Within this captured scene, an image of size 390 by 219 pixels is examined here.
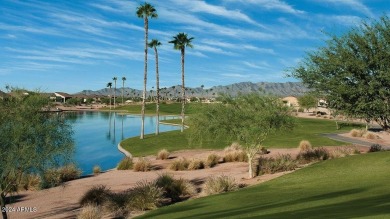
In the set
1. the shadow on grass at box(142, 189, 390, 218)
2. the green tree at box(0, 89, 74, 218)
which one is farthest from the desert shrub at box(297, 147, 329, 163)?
the green tree at box(0, 89, 74, 218)

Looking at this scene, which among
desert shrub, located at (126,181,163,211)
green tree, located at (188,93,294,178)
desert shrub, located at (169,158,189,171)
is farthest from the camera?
desert shrub, located at (169,158,189,171)

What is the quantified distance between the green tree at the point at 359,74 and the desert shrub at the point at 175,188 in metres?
11.5

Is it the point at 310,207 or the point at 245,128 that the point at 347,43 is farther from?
the point at 310,207

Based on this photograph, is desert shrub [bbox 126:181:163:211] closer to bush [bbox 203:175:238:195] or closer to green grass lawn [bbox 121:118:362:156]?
bush [bbox 203:175:238:195]

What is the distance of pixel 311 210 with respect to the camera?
41.2 ft

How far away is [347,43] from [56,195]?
72.3ft

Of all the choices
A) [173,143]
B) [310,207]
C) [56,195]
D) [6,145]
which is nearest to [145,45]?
[173,143]

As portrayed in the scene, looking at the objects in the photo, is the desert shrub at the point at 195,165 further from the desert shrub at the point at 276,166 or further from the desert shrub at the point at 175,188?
the desert shrub at the point at 175,188

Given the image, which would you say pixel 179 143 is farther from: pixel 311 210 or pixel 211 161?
pixel 311 210

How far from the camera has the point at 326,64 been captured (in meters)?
26.9

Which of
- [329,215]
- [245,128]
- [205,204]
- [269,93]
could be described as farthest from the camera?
[269,93]

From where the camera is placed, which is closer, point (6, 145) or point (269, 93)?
point (6, 145)

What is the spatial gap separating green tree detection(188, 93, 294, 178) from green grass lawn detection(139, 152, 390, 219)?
210 inches

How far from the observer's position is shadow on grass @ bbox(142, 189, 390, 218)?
1138cm
